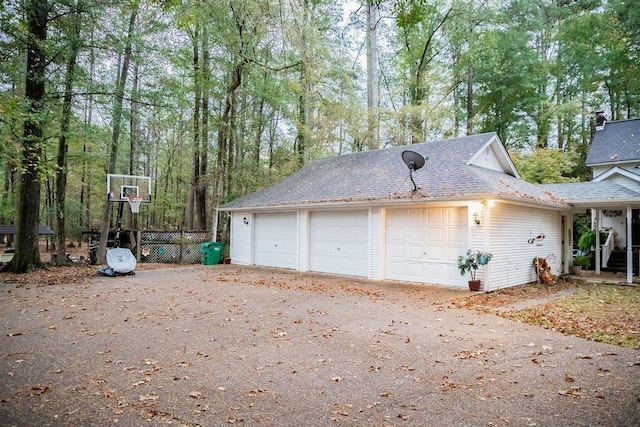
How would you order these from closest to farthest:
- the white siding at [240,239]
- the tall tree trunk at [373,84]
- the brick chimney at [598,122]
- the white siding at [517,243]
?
the white siding at [517,243] → the white siding at [240,239] → the tall tree trunk at [373,84] → the brick chimney at [598,122]

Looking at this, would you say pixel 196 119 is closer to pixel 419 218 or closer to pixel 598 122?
pixel 419 218

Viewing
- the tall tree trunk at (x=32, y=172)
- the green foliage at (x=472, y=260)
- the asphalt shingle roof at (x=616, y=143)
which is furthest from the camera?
the asphalt shingle roof at (x=616, y=143)

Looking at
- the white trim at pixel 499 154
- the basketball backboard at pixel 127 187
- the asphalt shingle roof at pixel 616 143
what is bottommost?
the basketball backboard at pixel 127 187

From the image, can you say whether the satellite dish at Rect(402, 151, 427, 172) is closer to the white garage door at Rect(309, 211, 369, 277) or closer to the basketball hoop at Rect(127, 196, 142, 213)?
the white garage door at Rect(309, 211, 369, 277)

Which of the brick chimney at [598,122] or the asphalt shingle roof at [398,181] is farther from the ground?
the brick chimney at [598,122]

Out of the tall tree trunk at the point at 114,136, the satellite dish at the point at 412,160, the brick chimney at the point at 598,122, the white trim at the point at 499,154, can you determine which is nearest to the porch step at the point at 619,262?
the white trim at the point at 499,154

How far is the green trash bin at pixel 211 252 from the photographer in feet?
51.0

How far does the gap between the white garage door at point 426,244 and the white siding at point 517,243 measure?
78cm

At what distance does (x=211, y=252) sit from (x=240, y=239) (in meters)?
1.30

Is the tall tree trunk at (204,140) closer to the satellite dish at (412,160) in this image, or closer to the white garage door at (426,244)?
the satellite dish at (412,160)

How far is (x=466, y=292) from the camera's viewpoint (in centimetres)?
894

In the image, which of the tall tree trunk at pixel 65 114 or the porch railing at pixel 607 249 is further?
the porch railing at pixel 607 249

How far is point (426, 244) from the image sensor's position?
33.2 ft

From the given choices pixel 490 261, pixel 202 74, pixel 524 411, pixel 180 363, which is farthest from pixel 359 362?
pixel 202 74
